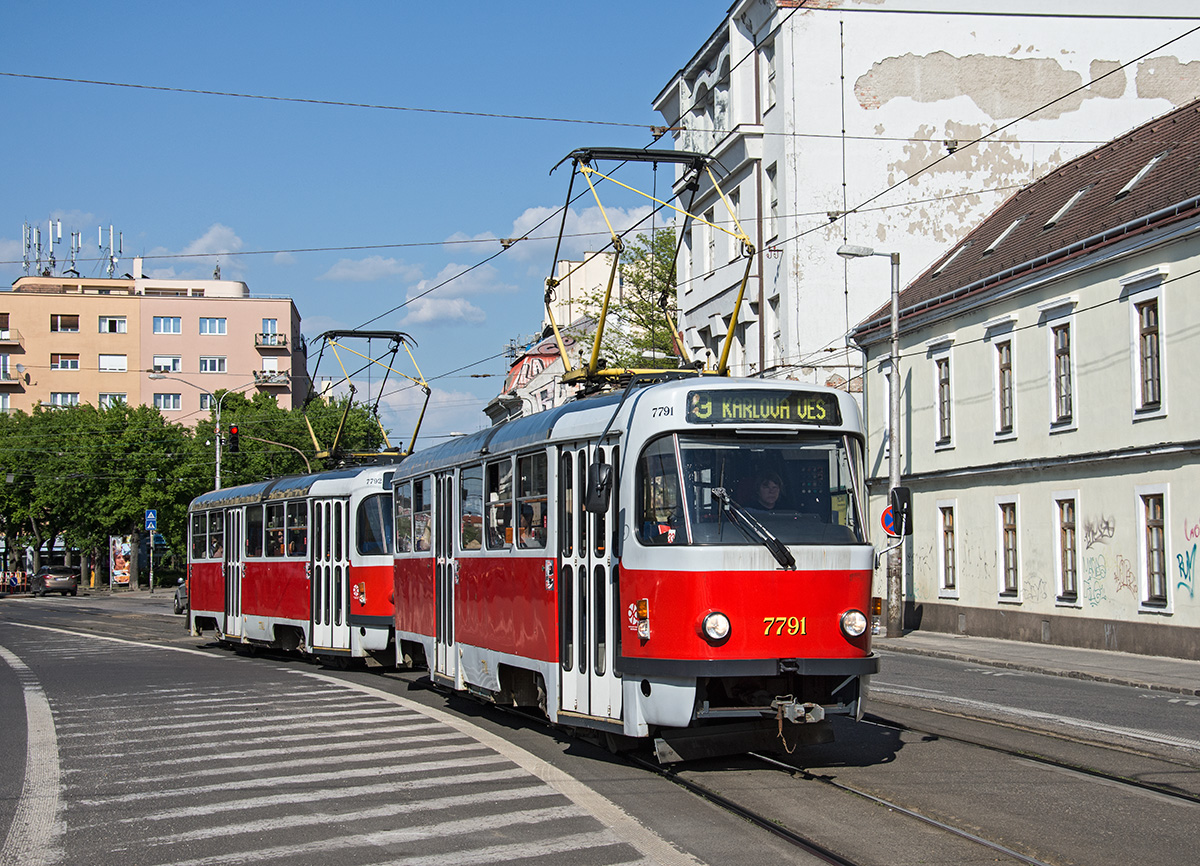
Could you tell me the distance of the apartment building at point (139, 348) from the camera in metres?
95.4

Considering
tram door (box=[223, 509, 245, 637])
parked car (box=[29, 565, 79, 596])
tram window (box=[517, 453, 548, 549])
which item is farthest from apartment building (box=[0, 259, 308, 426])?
tram window (box=[517, 453, 548, 549])

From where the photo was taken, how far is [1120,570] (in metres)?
24.7

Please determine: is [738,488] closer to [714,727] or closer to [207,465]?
[714,727]

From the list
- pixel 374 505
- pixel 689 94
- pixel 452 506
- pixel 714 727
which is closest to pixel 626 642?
pixel 714 727

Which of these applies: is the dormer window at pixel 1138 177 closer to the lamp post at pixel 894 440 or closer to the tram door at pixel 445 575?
the lamp post at pixel 894 440

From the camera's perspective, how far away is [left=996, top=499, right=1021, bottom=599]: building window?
2834 cm

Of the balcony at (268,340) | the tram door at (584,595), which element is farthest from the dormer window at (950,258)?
the balcony at (268,340)

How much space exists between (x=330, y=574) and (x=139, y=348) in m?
81.9

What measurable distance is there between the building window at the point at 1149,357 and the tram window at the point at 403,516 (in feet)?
44.5

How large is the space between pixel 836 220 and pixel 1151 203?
13435 mm

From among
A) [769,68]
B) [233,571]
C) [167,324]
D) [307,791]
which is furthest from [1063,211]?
[167,324]

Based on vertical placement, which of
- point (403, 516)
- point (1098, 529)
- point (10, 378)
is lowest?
point (1098, 529)

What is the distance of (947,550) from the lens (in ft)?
103

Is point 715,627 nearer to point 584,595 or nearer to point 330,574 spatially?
point 584,595
